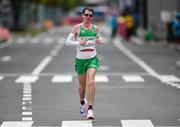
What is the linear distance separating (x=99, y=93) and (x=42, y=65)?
12366 millimetres

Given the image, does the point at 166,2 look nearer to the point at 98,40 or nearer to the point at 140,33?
the point at 140,33

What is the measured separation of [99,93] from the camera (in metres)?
19.9

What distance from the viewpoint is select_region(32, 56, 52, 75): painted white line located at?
93.0ft

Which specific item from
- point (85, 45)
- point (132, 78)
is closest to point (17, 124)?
point (85, 45)

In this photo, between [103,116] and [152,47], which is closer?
[103,116]

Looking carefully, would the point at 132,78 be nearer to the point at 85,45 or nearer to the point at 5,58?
the point at 85,45

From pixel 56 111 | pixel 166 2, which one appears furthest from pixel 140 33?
pixel 56 111

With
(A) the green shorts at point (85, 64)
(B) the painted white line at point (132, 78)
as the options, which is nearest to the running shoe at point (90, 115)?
(A) the green shorts at point (85, 64)

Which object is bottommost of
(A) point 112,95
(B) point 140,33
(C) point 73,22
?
(C) point 73,22

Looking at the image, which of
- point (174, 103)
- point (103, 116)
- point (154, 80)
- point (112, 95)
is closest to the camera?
Result: point (103, 116)

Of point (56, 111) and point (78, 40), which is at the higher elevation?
point (78, 40)

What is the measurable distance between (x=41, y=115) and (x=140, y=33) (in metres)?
40.5

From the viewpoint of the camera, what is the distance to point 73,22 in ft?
429

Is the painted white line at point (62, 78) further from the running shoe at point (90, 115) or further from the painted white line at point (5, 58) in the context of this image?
the painted white line at point (5, 58)
